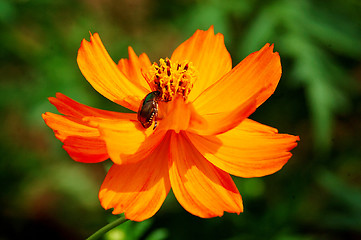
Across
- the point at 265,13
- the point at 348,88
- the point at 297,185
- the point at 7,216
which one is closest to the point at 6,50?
the point at 7,216

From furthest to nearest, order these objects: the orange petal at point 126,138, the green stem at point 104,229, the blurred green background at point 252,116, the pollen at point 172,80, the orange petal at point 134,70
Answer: the blurred green background at point 252,116 < the orange petal at point 134,70 < the pollen at point 172,80 < the orange petal at point 126,138 < the green stem at point 104,229

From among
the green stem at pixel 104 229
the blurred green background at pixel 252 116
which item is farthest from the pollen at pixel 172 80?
the blurred green background at pixel 252 116

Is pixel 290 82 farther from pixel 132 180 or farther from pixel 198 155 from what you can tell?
pixel 132 180

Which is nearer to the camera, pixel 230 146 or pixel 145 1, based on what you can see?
pixel 230 146

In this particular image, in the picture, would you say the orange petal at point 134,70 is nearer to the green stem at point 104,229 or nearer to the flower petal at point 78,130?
the flower petal at point 78,130

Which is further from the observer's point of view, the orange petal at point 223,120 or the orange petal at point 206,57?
the orange petal at point 206,57

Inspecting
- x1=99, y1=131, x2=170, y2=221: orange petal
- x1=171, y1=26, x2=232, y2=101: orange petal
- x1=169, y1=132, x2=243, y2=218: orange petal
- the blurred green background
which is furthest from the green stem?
the blurred green background
